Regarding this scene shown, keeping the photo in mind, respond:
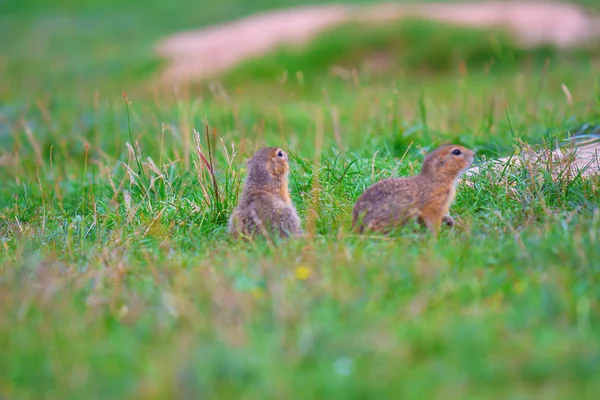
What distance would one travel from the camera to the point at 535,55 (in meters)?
15.9

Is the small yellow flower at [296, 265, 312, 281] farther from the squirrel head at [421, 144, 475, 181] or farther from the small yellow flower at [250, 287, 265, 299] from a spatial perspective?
the squirrel head at [421, 144, 475, 181]

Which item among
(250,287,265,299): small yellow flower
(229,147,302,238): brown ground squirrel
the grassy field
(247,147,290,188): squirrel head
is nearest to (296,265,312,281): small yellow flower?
the grassy field

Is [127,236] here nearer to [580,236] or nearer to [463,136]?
[580,236]

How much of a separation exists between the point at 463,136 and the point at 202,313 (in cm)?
435

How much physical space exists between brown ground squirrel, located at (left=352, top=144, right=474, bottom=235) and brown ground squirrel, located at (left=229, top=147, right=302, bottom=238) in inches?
Result: 17.9

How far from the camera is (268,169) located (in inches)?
224

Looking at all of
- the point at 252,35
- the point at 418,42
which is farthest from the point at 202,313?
the point at 252,35

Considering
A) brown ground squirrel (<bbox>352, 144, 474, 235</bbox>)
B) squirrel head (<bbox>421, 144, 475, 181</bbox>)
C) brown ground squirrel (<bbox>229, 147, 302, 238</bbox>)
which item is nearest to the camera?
brown ground squirrel (<bbox>352, 144, 474, 235</bbox>)

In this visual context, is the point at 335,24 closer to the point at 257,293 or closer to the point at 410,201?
the point at 410,201

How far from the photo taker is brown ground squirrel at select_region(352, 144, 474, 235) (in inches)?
205

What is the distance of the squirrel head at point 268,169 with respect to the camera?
5664 mm

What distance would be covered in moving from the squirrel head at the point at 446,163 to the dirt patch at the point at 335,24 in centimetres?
1013

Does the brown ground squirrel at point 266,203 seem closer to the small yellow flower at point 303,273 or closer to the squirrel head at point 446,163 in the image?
the small yellow flower at point 303,273

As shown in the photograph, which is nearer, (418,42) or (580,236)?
(580,236)
